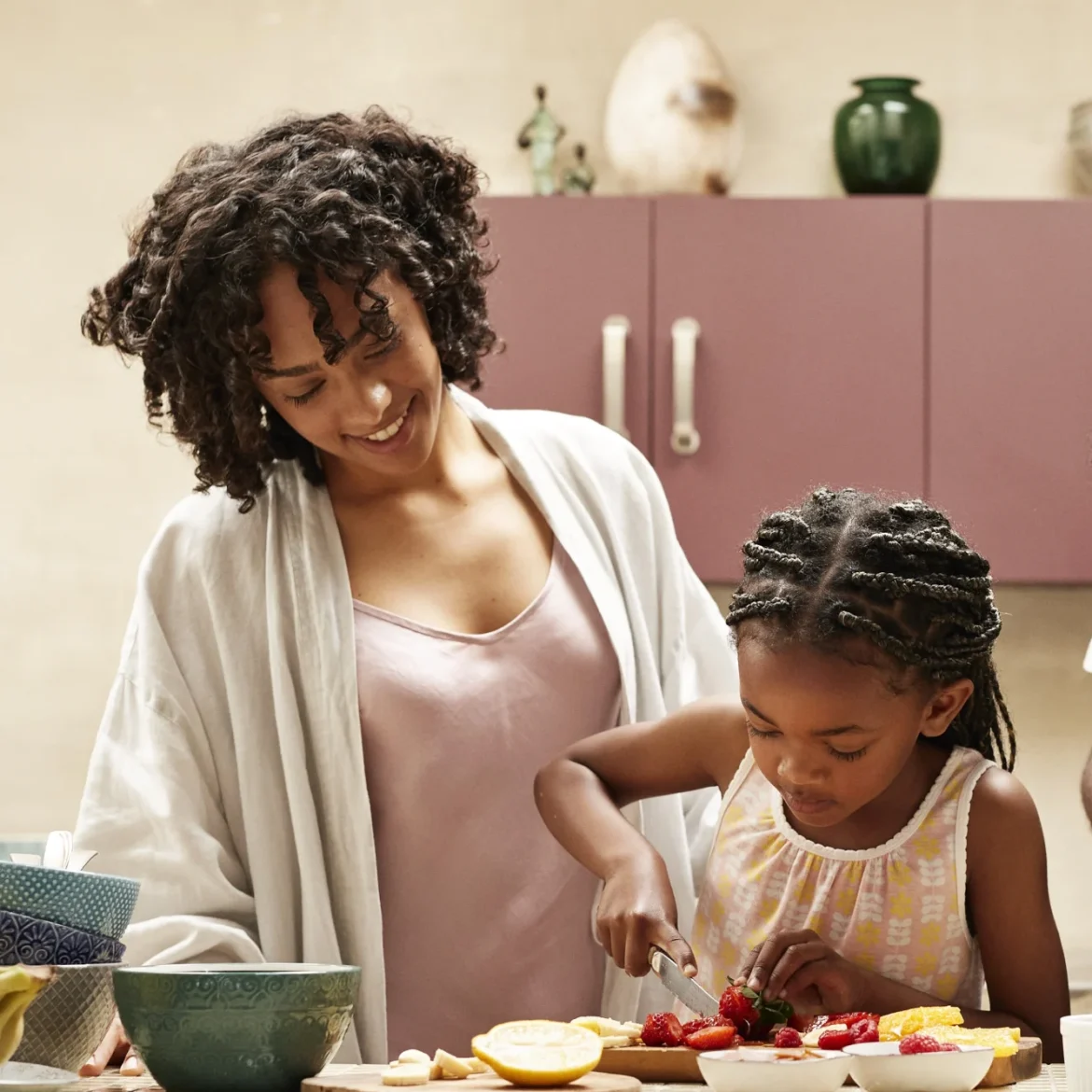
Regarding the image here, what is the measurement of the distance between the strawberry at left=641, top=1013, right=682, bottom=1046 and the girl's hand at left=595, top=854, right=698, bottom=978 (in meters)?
0.07

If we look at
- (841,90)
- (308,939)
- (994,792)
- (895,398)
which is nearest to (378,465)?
(308,939)

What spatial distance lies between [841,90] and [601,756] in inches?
91.6

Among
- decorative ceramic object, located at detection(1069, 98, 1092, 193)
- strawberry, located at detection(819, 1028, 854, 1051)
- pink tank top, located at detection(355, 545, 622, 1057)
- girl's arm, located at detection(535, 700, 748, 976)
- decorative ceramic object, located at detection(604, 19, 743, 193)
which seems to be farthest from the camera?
decorative ceramic object, located at detection(1069, 98, 1092, 193)

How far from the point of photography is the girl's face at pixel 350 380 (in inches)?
67.1

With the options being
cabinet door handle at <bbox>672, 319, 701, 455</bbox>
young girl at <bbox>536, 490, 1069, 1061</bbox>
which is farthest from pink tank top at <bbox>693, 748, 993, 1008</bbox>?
cabinet door handle at <bbox>672, 319, 701, 455</bbox>

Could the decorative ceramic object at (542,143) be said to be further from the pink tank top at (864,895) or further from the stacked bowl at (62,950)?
the stacked bowl at (62,950)

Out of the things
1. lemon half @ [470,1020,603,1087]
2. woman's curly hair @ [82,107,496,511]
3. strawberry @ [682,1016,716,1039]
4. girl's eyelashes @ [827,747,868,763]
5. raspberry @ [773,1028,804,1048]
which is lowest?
strawberry @ [682,1016,716,1039]

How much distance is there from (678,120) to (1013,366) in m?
0.80

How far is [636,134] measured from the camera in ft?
11.1

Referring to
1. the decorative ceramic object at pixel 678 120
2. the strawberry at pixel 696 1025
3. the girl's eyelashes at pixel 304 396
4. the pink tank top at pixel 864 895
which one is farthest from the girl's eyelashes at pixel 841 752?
the decorative ceramic object at pixel 678 120

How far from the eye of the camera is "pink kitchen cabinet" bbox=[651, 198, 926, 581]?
3301mm

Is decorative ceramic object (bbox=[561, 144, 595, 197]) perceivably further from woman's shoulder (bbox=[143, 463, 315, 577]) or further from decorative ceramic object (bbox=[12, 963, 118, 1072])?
decorative ceramic object (bbox=[12, 963, 118, 1072])

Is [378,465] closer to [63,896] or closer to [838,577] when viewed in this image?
[838,577]

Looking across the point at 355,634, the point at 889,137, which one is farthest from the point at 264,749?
the point at 889,137
